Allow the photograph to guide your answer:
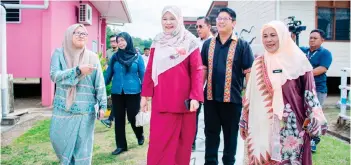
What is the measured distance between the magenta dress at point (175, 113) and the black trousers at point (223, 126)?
50 cm

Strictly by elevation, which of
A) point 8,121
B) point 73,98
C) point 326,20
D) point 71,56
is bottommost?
point 8,121

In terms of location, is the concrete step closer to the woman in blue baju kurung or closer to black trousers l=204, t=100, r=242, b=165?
the woman in blue baju kurung

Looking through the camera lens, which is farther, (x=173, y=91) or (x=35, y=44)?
(x=35, y=44)

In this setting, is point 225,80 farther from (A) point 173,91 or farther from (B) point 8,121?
(B) point 8,121

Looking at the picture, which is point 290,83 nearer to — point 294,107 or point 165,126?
point 294,107

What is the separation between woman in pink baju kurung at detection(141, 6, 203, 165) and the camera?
11.5ft

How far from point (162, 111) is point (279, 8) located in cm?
992

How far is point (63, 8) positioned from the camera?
9953 millimetres

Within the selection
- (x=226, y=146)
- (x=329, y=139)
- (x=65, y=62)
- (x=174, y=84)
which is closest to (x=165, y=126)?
(x=174, y=84)

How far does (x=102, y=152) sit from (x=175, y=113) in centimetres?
209

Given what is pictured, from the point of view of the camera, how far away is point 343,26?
1242cm

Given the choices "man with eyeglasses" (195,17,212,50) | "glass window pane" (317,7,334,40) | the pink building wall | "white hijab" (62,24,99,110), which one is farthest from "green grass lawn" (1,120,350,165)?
"glass window pane" (317,7,334,40)

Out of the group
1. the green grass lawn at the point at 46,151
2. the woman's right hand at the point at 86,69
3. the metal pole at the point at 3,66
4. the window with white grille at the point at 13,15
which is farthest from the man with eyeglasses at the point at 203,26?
the window with white grille at the point at 13,15

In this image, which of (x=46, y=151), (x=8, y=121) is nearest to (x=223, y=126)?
(x=46, y=151)
